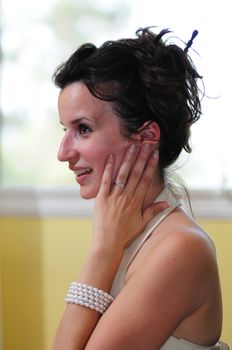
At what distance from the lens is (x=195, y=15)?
82.1 inches

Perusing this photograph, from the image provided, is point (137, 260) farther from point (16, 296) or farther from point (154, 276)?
point (16, 296)

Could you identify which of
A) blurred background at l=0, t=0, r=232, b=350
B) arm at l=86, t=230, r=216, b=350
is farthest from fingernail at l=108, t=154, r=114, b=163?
blurred background at l=0, t=0, r=232, b=350

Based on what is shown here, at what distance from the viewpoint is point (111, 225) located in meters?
1.22

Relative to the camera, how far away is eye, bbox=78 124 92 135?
124 centimetres

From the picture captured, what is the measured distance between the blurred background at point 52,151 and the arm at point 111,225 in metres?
0.85

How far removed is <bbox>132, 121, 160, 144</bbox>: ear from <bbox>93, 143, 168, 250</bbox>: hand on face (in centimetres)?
1

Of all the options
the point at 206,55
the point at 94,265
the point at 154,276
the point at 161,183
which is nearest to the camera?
the point at 154,276

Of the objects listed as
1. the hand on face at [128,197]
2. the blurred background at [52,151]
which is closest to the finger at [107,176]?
the hand on face at [128,197]

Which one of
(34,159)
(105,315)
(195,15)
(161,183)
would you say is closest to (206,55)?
(195,15)

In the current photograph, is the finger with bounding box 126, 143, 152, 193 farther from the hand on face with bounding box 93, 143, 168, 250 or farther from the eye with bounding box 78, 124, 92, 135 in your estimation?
the eye with bounding box 78, 124, 92, 135

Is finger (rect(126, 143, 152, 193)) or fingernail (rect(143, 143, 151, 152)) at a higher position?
fingernail (rect(143, 143, 151, 152))

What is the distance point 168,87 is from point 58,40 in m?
1.07

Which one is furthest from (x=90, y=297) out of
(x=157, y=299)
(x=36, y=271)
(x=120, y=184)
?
(x=36, y=271)

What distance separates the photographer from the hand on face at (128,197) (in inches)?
48.3
